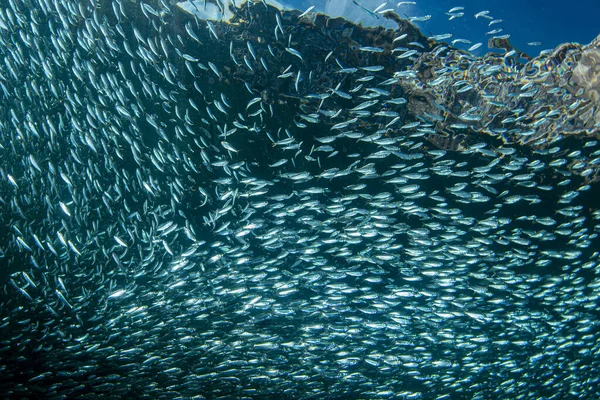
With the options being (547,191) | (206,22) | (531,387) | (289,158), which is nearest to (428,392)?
(531,387)

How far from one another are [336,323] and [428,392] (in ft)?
28.6

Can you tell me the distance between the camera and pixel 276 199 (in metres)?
8.91

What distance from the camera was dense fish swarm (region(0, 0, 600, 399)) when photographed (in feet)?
25.0

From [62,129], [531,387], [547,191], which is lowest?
[531,387]

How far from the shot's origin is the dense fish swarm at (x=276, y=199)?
25.0 feet

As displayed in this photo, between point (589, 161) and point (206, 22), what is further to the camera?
point (589, 161)

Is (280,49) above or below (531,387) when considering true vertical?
above

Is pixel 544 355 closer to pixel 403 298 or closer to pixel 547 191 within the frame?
pixel 403 298

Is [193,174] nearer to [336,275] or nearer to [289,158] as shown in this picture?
[289,158]

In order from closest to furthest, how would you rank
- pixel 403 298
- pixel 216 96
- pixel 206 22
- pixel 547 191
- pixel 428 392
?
pixel 206 22 → pixel 216 96 → pixel 547 191 → pixel 403 298 → pixel 428 392

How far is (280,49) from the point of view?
A: 7.80 m

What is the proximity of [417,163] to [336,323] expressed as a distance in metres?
7.85

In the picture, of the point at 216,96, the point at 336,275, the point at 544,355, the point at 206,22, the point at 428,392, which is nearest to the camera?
the point at 206,22

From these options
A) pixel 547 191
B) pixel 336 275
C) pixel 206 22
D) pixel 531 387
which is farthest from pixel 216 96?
pixel 531 387
